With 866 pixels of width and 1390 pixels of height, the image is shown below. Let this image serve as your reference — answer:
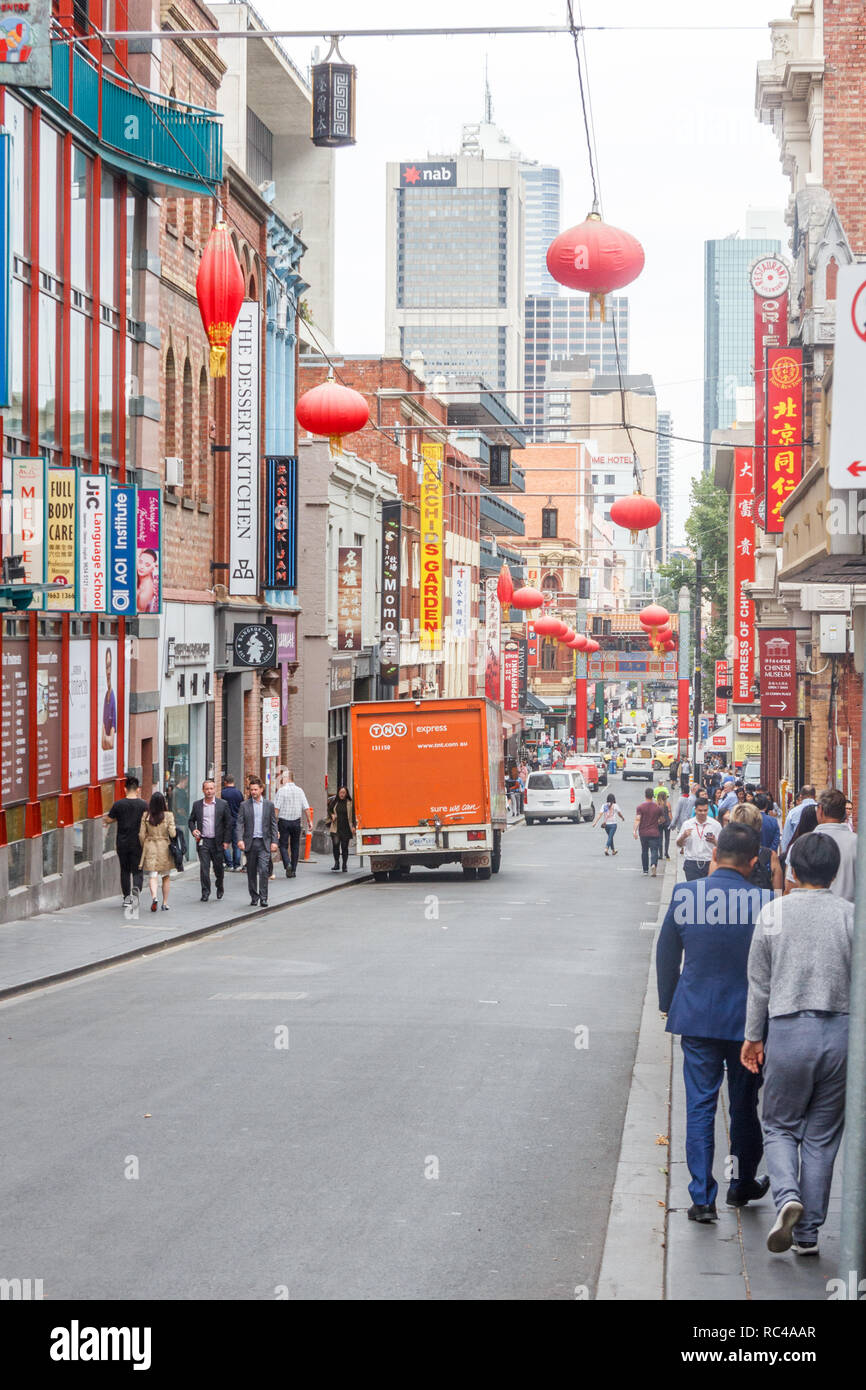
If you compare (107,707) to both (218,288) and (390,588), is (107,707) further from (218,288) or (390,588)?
(390,588)

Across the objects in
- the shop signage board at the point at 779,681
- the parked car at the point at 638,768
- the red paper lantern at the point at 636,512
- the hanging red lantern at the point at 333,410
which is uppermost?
the hanging red lantern at the point at 333,410

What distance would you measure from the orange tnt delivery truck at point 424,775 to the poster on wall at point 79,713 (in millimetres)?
6274

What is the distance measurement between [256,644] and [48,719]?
11.9 meters

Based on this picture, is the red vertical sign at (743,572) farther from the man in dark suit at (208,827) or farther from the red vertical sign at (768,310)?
the man in dark suit at (208,827)

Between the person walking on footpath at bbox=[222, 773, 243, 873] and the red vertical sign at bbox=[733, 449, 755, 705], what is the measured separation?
1881 centimetres

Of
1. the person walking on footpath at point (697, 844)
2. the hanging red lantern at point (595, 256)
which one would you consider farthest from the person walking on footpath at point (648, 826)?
the hanging red lantern at point (595, 256)

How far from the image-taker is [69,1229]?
24.9 ft

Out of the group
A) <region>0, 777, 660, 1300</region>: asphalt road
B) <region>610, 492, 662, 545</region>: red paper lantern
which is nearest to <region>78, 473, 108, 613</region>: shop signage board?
<region>0, 777, 660, 1300</region>: asphalt road

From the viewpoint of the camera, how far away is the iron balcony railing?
22.6m

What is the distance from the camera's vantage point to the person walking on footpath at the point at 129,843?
21431 mm

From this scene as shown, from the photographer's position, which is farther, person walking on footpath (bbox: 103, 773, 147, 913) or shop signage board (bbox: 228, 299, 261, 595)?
shop signage board (bbox: 228, 299, 261, 595)

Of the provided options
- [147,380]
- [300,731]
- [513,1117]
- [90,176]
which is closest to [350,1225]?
[513,1117]

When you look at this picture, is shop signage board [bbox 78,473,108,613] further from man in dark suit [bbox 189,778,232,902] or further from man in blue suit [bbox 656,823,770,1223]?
man in blue suit [bbox 656,823,770,1223]
